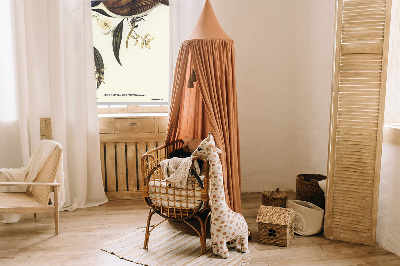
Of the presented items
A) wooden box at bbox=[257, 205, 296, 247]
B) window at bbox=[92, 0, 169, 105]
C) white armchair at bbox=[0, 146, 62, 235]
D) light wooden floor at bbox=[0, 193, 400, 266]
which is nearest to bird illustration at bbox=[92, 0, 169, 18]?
window at bbox=[92, 0, 169, 105]

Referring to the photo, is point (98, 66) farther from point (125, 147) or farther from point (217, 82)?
point (217, 82)

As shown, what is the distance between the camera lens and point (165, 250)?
2641mm

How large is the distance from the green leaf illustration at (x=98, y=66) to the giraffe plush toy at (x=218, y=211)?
1.90m

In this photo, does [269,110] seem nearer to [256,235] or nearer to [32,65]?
[256,235]

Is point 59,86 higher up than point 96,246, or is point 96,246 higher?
point 59,86

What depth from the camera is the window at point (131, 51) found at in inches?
151

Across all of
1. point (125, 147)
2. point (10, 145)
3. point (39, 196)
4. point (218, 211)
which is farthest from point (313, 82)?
point (10, 145)

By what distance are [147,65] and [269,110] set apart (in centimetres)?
147

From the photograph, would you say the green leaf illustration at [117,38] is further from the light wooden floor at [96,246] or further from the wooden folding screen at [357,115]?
the wooden folding screen at [357,115]

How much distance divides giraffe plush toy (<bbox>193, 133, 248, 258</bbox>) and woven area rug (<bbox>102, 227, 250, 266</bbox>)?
0.10m

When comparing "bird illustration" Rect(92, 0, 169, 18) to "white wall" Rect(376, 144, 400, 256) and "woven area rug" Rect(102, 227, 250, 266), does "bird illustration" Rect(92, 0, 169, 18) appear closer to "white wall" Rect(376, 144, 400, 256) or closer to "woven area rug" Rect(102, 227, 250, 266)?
"woven area rug" Rect(102, 227, 250, 266)

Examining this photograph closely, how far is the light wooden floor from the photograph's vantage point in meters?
2.51

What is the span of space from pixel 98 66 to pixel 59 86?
0.58m

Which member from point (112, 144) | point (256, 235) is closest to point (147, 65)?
point (112, 144)
